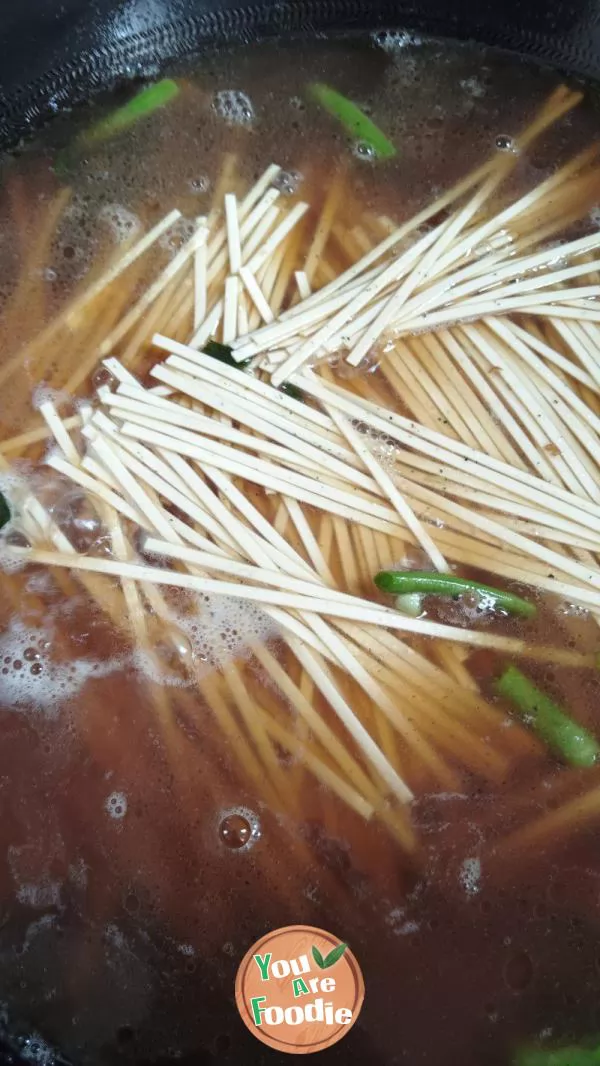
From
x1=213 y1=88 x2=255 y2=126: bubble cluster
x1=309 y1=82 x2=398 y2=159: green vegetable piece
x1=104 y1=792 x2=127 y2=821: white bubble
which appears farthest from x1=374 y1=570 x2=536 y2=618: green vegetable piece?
x1=213 y1=88 x2=255 y2=126: bubble cluster

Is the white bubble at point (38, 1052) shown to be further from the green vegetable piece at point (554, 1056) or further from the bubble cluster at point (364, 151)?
the bubble cluster at point (364, 151)

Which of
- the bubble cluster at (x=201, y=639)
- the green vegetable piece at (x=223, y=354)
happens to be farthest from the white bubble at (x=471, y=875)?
the green vegetable piece at (x=223, y=354)

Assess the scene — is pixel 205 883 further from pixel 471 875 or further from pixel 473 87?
pixel 473 87

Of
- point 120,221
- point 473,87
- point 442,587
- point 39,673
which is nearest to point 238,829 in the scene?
point 39,673

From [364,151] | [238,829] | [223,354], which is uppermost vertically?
[364,151]

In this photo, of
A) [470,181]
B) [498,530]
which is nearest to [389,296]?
[470,181]

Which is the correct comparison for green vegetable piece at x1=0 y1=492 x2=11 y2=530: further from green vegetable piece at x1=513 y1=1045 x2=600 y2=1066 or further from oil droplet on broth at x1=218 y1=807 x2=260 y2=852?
green vegetable piece at x1=513 y1=1045 x2=600 y2=1066

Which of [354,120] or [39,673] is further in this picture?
[354,120]
